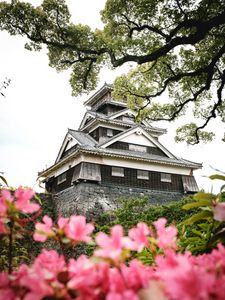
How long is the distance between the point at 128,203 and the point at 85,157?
5.74 m

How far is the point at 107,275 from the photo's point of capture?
28.1 inches

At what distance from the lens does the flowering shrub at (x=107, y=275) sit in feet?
1.78

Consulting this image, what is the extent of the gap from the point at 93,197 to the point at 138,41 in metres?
9.20

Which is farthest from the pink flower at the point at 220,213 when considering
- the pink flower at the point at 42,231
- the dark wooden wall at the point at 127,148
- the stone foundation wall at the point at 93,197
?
the dark wooden wall at the point at 127,148

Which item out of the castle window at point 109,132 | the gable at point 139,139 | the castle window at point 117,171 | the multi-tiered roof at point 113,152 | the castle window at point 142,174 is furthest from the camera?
the castle window at point 109,132

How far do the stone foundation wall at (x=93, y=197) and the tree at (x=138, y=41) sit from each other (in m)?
5.63

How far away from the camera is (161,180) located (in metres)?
19.9

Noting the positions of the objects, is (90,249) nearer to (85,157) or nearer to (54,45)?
(85,157)

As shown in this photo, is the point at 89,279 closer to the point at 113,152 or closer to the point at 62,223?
the point at 62,223

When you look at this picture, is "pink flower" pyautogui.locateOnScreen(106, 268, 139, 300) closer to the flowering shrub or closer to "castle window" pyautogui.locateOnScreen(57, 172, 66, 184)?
the flowering shrub

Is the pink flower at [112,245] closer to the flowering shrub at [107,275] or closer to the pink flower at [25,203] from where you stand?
the flowering shrub at [107,275]

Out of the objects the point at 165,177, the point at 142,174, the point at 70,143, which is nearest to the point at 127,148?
the point at 142,174

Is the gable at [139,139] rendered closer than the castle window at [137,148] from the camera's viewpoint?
Yes

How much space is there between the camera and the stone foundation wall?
52.5 feet
